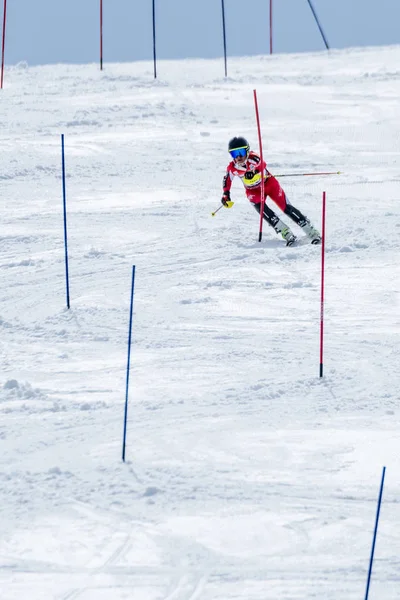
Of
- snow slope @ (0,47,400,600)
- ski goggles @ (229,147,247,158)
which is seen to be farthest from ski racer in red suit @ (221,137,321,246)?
snow slope @ (0,47,400,600)

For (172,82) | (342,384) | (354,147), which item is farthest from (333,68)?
(342,384)

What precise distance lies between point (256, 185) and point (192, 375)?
373 cm

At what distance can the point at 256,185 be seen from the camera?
39.3 feet

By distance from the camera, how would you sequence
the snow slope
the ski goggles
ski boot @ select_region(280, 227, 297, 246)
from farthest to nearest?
ski boot @ select_region(280, 227, 297, 246) < the ski goggles < the snow slope

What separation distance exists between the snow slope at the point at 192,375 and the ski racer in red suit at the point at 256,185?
24 cm

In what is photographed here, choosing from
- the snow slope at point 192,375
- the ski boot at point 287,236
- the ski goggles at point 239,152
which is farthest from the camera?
the ski boot at point 287,236

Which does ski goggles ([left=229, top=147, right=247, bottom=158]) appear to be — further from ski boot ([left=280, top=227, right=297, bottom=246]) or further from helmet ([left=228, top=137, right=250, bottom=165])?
ski boot ([left=280, top=227, right=297, bottom=246])

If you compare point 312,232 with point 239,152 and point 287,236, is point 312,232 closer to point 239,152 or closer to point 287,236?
point 287,236

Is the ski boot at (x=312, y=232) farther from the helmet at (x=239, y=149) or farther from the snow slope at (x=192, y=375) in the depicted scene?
the helmet at (x=239, y=149)

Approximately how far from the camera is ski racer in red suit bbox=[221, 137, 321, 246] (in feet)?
38.8

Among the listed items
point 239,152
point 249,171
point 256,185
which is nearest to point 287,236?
point 256,185

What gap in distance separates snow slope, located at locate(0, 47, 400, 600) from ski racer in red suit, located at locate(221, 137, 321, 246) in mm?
240

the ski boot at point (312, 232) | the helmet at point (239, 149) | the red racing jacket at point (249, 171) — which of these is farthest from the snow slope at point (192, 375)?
the helmet at point (239, 149)

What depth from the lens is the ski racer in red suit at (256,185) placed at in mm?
11820
